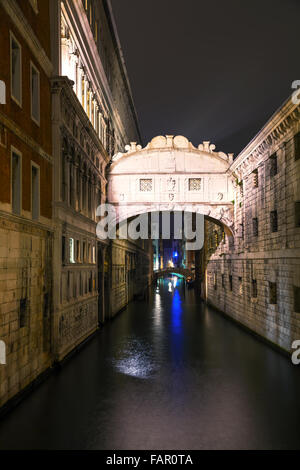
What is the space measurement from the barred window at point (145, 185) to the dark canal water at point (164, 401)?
9.64 metres

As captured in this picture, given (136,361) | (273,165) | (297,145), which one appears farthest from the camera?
(273,165)

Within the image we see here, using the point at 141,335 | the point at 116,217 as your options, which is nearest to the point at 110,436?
the point at 141,335

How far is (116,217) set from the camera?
25.5 m

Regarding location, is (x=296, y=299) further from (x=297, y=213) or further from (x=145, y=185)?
(x=145, y=185)

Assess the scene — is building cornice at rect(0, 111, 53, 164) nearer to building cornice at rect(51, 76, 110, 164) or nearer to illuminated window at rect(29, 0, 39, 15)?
building cornice at rect(51, 76, 110, 164)

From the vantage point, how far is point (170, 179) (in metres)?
25.2

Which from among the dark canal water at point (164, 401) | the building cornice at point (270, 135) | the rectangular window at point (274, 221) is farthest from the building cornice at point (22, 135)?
the rectangular window at point (274, 221)

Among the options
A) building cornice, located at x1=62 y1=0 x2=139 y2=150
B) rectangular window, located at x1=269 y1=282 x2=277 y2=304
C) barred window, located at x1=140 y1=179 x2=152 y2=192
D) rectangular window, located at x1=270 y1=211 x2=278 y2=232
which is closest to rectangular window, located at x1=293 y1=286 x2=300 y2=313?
rectangular window, located at x1=269 y1=282 x2=277 y2=304

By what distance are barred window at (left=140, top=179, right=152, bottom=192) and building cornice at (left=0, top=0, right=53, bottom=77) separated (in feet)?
38.3

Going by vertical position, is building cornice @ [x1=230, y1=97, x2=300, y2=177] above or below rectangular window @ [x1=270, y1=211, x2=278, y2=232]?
above

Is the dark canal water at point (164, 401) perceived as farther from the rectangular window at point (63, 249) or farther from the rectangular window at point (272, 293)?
the rectangular window at point (63, 249)

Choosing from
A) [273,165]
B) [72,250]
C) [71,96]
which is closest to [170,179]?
[273,165]

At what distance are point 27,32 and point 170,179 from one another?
1451 cm

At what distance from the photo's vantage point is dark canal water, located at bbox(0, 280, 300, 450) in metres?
8.67
